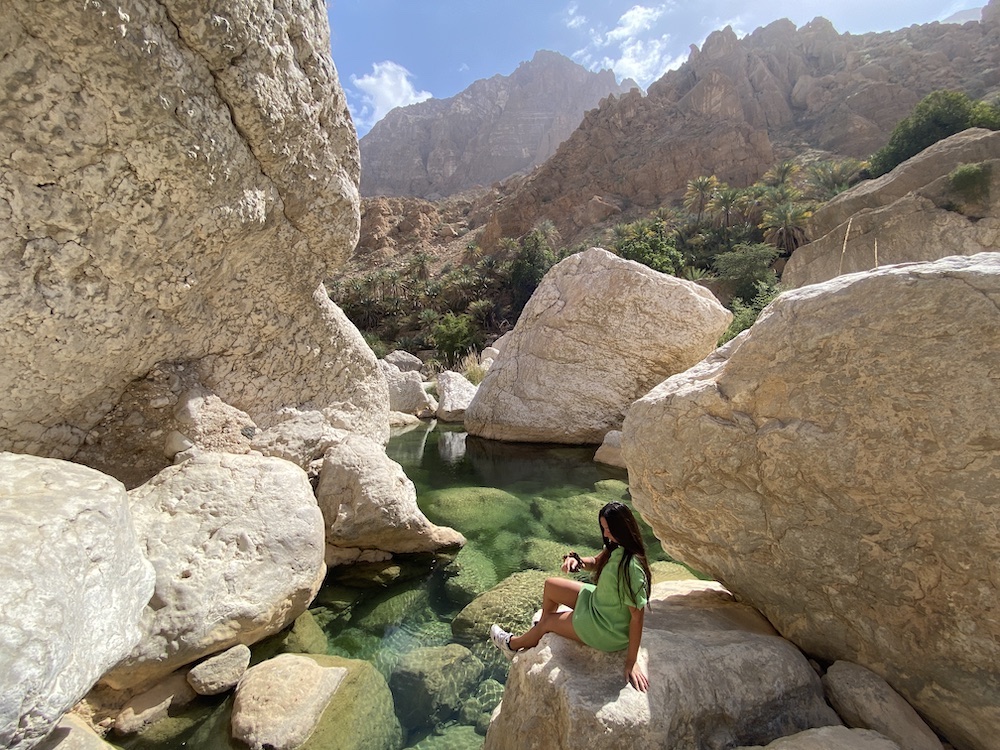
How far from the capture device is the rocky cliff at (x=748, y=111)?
44812 millimetres

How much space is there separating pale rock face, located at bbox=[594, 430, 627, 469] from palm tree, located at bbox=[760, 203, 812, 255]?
21124mm

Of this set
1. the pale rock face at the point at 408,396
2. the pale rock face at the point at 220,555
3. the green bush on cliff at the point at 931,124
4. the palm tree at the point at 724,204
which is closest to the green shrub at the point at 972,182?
the pale rock face at the point at 408,396

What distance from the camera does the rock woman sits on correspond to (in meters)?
2.27

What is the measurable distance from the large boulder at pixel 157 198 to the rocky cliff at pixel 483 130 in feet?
304

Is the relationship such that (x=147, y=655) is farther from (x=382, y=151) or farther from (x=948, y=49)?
(x=382, y=151)

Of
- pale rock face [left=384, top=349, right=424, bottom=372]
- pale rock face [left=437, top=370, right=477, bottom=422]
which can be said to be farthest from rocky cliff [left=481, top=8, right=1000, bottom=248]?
pale rock face [left=437, top=370, right=477, bottom=422]

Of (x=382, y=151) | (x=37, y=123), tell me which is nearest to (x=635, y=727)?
(x=37, y=123)

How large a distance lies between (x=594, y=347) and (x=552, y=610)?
286 inches

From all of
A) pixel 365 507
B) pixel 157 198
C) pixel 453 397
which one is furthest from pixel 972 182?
pixel 157 198

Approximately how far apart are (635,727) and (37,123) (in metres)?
4.17

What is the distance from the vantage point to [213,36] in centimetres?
335

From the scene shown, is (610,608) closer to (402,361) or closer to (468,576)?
(468,576)

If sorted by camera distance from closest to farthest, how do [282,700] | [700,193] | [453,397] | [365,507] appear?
[282,700] < [365,507] < [453,397] < [700,193]

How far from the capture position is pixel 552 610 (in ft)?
9.26
